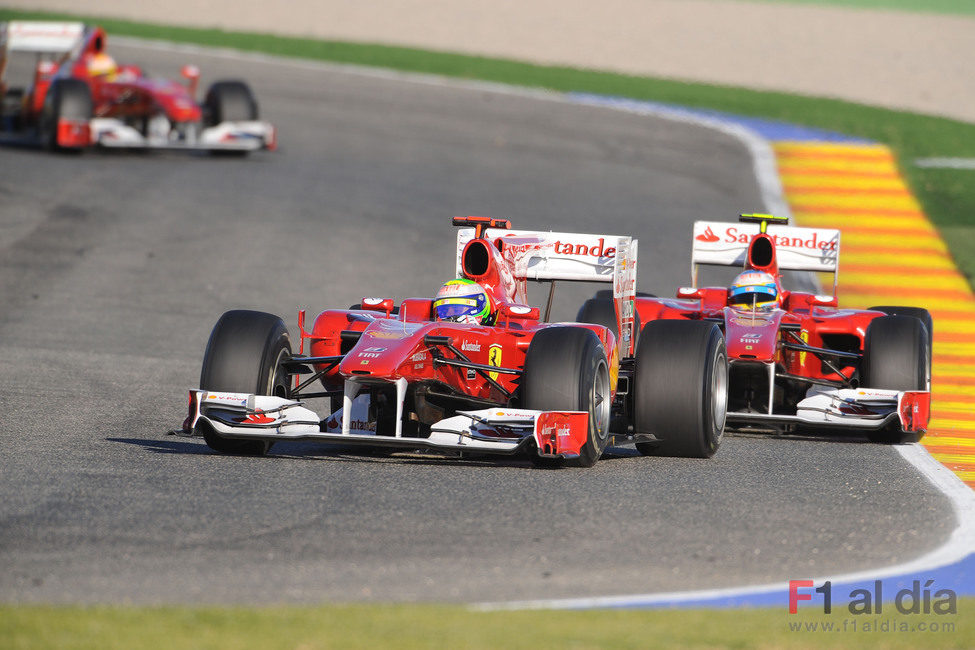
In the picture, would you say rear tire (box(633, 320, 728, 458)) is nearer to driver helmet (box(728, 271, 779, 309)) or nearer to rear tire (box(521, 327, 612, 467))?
rear tire (box(521, 327, 612, 467))

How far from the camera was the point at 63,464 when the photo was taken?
9.84 m

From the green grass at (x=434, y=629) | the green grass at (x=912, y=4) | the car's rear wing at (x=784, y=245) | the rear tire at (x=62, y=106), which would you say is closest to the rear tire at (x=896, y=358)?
the car's rear wing at (x=784, y=245)

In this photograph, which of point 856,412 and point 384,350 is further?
point 856,412

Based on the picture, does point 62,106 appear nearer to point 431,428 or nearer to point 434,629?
point 431,428

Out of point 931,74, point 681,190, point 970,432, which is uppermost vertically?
point 931,74

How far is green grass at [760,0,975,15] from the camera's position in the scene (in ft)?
154

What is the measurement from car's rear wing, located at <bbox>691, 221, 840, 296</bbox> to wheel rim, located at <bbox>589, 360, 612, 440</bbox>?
4750mm

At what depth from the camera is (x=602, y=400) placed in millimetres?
10680

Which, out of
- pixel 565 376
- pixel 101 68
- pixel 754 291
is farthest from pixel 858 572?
pixel 101 68

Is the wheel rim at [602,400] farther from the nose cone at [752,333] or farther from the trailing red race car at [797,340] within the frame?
the nose cone at [752,333]

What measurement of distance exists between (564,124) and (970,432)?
1816 cm

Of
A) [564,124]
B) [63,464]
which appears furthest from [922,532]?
[564,124]

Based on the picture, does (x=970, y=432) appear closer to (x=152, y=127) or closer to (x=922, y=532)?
(x=922, y=532)

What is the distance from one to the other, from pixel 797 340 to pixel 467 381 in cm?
363
